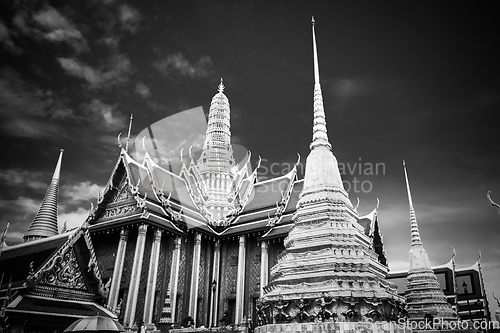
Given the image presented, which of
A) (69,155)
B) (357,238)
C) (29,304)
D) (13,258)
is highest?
(69,155)

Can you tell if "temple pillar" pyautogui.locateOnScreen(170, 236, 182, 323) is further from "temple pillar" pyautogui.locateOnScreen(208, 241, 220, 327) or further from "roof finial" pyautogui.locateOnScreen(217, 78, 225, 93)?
"roof finial" pyautogui.locateOnScreen(217, 78, 225, 93)

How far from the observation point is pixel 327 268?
25.7 ft

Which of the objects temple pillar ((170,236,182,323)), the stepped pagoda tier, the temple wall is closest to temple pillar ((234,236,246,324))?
temple pillar ((170,236,182,323))

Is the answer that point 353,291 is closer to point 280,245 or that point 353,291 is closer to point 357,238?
point 357,238

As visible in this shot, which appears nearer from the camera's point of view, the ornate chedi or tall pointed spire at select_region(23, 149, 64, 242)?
the ornate chedi

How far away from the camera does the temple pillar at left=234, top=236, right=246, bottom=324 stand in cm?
1672

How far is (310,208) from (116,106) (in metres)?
12.1

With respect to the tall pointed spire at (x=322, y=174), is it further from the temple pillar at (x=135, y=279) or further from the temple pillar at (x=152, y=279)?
the temple pillar at (x=152, y=279)

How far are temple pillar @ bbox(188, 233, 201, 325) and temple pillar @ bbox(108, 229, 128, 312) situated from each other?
3.38 m

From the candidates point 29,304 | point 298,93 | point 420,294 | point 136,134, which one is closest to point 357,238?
point 29,304

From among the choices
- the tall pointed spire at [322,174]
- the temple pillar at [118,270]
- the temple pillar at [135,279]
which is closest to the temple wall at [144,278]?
the temple pillar at [135,279]

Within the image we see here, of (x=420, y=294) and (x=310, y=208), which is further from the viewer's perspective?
(x=420, y=294)

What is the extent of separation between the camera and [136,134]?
20234 millimetres

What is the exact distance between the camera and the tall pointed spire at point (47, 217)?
21.1 metres
